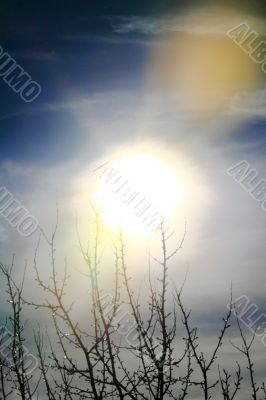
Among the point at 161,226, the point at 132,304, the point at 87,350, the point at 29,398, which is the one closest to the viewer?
the point at 87,350

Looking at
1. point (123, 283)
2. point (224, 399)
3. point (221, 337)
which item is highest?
point (123, 283)

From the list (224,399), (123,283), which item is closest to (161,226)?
(123,283)

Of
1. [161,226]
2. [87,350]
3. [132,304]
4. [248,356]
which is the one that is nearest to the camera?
[87,350]

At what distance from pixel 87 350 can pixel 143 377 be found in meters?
1.11

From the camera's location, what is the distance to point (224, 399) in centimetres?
898

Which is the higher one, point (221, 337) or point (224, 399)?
point (221, 337)

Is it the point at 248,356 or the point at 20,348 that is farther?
the point at 248,356

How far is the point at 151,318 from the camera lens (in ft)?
24.1

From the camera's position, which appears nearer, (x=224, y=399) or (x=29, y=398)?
(x=224, y=399)

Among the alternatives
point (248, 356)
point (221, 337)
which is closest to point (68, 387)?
point (221, 337)

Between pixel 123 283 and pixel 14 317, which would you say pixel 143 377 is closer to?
pixel 123 283

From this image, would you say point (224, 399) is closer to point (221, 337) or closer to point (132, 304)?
point (221, 337)

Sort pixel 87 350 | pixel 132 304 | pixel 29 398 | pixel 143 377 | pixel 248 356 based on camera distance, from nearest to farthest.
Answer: pixel 87 350 → pixel 143 377 → pixel 132 304 → pixel 29 398 → pixel 248 356

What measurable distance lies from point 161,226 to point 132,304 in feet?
5.27
